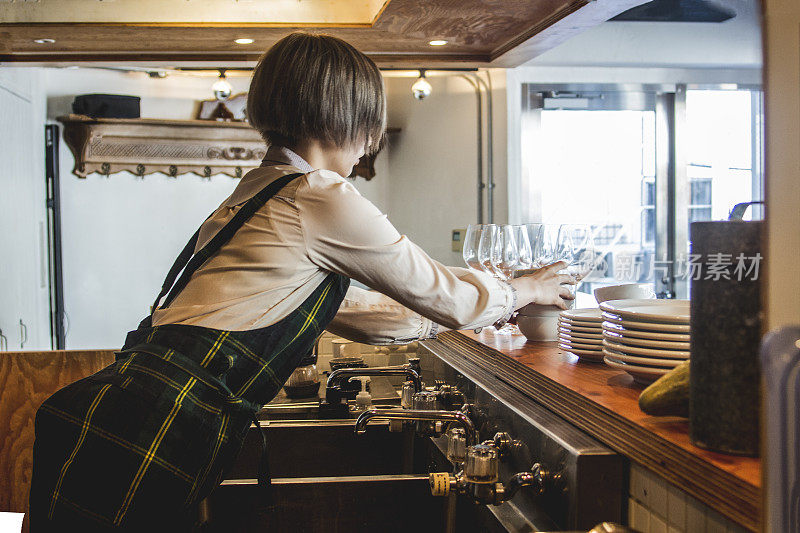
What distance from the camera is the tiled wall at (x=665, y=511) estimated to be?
0.71 m

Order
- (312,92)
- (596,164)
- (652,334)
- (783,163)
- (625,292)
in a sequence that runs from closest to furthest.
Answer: (783,163)
(652,334)
(312,92)
(625,292)
(596,164)

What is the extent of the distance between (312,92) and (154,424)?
24.0 inches

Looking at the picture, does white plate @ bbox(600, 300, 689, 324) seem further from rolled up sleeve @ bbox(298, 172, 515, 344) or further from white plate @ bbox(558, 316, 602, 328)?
rolled up sleeve @ bbox(298, 172, 515, 344)

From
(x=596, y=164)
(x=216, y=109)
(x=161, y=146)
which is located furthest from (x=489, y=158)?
(x=161, y=146)

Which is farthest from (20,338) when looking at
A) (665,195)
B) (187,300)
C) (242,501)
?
(665,195)

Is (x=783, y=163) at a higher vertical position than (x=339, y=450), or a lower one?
higher

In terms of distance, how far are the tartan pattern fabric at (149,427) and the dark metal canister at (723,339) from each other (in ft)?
2.30

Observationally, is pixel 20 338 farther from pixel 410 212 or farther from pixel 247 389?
pixel 247 389

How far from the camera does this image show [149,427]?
1.12m

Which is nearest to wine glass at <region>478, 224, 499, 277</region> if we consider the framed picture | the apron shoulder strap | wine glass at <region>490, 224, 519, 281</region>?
wine glass at <region>490, 224, 519, 281</region>

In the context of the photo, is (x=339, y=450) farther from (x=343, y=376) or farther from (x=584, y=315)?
(x=584, y=315)

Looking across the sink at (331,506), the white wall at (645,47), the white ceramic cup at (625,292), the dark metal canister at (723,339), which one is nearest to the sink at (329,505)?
the sink at (331,506)

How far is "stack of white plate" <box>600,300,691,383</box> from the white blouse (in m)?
0.29

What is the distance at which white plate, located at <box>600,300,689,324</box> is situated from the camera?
99 cm
